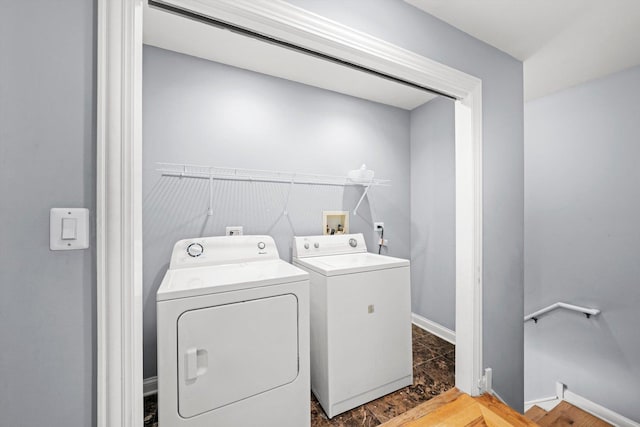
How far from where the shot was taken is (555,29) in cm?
149

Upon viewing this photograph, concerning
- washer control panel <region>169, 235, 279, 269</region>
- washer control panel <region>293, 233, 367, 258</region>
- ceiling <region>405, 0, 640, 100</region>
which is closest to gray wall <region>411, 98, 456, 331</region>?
ceiling <region>405, 0, 640, 100</region>

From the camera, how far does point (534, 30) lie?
1.50m

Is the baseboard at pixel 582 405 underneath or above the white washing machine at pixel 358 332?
underneath

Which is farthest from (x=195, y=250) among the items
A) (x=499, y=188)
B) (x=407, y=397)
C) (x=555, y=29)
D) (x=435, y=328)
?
(x=555, y=29)

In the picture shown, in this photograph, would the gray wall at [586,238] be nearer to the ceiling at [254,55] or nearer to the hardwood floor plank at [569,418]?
the hardwood floor plank at [569,418]

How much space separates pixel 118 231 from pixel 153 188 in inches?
43.0

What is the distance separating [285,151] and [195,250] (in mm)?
1063

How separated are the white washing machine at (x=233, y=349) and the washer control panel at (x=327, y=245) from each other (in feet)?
1.77

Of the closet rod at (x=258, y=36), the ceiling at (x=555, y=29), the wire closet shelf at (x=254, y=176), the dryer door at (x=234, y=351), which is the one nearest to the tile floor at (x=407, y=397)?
the dryer door at (x=234, y=351)

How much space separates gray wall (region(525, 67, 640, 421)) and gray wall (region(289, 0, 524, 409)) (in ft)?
3.31

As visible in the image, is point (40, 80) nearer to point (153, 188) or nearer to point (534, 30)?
point (153, 188)

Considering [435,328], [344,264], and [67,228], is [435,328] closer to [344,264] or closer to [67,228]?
[344,264]

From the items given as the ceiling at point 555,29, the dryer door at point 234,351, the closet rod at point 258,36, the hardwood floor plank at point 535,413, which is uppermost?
the ceiling at point 555,29

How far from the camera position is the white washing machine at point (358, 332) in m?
1.44
